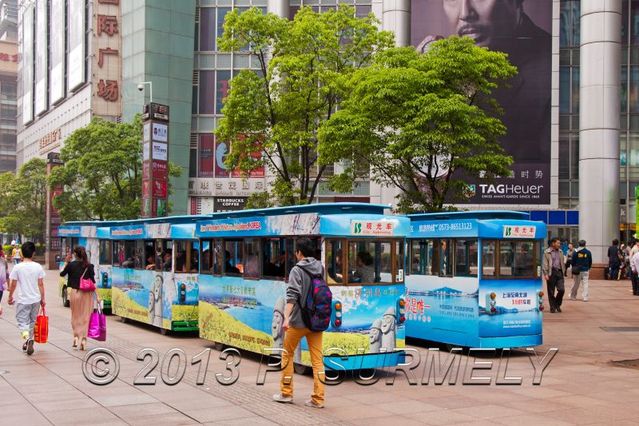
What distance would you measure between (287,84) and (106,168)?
646 inches

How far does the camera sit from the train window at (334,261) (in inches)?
431

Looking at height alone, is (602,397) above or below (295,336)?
below

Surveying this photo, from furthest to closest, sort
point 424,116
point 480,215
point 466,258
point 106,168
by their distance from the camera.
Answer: point 106,168 < point 424,116 < point 480,215 < point 466,258

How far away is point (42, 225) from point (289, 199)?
43.5 meters

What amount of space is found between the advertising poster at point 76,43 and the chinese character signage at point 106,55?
402 cm

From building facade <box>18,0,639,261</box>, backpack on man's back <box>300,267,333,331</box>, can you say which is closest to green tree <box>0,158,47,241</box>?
building facade <box>18,0,639,261</box>

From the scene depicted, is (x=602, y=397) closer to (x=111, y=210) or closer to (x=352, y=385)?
(x=352, y=385)

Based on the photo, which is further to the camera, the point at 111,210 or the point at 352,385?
the point at 111,210

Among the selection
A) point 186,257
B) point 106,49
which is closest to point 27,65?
point 106,49

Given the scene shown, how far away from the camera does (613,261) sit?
36312mm

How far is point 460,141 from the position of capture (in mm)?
20344

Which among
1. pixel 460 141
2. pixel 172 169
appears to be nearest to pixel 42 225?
pixel 172 169

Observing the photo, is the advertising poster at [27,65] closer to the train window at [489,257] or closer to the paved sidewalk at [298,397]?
the paved sidewalk at [298,397]

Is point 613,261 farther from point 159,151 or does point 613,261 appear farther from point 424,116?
point 159,151
